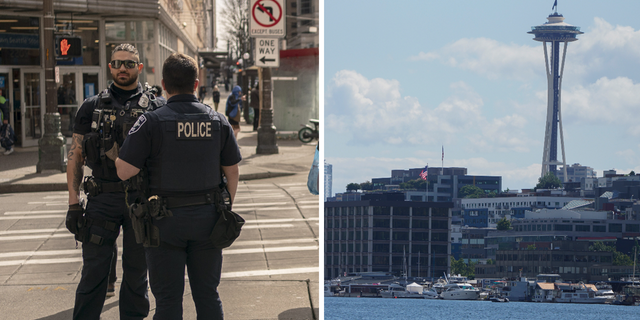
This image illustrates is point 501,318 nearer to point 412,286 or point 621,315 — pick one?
point 412,286

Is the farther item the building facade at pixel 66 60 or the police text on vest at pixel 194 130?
the building facade at pixel 66 60

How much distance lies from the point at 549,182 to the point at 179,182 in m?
200

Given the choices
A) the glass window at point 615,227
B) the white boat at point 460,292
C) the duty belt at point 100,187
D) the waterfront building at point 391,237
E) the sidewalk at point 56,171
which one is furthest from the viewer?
the white boat at point 460,292

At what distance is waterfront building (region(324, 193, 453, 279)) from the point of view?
170250 millimetres

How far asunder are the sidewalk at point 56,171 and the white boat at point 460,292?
167099 millimetres

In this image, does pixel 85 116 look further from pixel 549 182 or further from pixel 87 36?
pixel 549 182

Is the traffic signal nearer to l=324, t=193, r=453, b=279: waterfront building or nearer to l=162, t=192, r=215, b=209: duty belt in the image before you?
l=162, t=192, r=215, b=209: duty belt

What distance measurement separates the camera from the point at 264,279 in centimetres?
711

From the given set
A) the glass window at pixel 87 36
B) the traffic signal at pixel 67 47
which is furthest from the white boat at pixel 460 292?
the traffic signal at pixel 67 47

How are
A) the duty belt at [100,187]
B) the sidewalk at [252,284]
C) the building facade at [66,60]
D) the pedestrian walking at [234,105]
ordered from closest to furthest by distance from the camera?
the duty belt at [100,187] → the sidewalk at [252,284] → the pedestrian walking at [234,105] → the building facade at [66,60]

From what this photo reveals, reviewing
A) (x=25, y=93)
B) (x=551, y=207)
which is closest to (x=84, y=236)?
(x=25, y=93)

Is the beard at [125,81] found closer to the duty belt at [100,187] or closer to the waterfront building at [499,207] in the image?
the duty belt at [100,187]

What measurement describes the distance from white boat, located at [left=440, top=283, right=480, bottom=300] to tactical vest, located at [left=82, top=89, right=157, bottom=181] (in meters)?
183

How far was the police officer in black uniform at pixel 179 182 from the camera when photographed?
390 centimetres
